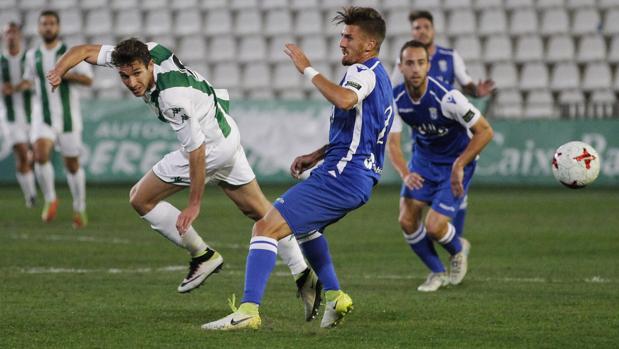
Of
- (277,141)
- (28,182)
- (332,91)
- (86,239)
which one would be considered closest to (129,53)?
(332,91)

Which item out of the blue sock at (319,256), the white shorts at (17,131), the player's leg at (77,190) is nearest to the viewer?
the blue sock at (319,256)

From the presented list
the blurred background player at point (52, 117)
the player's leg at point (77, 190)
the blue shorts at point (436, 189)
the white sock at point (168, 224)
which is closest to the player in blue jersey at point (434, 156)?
the blue shorts at point (436, 189)

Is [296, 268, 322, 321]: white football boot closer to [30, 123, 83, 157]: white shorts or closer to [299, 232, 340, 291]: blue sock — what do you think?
[299, 232, 340, 291]: blue sock

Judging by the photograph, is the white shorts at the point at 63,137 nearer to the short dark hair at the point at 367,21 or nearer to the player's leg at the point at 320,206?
the player's leg at the point at 320,206

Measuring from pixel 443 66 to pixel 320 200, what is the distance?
5.21 meters

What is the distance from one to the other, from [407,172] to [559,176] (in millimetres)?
1479

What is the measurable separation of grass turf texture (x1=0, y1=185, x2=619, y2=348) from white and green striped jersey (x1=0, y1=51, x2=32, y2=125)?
145 centimetres

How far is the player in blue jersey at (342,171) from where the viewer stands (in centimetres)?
687

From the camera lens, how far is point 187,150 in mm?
7422

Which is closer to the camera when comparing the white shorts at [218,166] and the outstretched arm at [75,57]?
the outstretched arm at [75,57]

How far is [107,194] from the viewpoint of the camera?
19297 mm

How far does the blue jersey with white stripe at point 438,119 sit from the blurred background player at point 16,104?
7.77 m

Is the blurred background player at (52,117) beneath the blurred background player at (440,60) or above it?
beneath

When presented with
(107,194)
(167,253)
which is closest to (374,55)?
(167,253)
